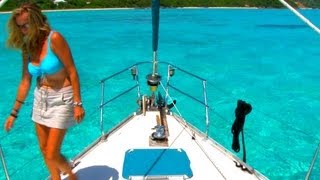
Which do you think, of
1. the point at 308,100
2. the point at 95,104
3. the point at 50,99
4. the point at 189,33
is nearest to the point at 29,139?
the point at 95,104

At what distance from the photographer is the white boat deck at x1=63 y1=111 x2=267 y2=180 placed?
382 cm

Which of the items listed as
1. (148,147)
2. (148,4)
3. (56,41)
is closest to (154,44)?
(148,147)

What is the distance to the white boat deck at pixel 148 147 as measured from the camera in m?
3.82

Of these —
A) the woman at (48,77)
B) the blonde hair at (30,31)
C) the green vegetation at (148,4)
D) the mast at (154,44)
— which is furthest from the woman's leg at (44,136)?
the green vegetation at (148,4)

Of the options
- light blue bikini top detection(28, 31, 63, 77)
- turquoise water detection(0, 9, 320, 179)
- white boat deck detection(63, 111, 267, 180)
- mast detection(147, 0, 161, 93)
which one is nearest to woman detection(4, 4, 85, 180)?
light blue bikini top detection(28, 31, 63, 77)

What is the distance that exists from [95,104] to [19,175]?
158 inches

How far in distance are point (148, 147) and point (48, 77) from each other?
1.77 m

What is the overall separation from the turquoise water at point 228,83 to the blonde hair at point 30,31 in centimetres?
273

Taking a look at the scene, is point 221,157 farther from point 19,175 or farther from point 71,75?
point 19,175

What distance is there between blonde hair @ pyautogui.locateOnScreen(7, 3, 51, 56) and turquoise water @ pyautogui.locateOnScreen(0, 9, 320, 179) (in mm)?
2733

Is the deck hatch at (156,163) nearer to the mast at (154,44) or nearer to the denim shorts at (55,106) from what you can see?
the denim shorts at (55,106)

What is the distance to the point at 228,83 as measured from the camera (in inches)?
511

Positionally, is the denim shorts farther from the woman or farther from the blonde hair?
the blonde hair

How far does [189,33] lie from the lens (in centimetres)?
2747
